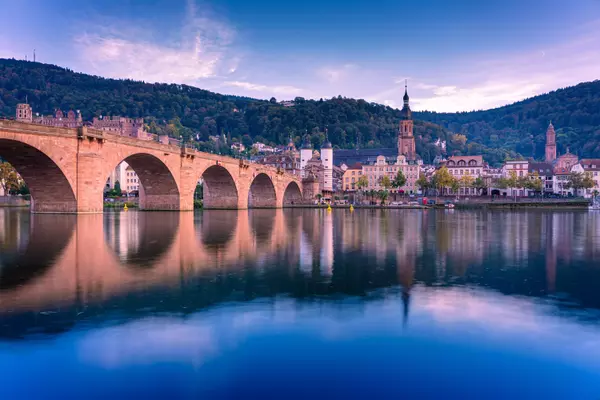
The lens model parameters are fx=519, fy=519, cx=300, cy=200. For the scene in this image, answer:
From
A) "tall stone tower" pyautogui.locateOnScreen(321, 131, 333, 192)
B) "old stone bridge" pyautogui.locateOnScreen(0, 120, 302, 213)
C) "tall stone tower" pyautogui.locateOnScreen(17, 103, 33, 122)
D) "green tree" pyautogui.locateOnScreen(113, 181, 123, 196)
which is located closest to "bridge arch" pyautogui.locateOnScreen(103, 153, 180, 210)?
"old stone bridge" pyautogui.locateOnScreen(0, 120, 302, 213)

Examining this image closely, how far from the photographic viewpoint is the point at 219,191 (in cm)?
6825

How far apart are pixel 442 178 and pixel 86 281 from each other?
9570 centimetres

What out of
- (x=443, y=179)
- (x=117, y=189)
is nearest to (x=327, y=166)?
(x=443, y=179)

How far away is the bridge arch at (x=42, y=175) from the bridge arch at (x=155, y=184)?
32.0ft

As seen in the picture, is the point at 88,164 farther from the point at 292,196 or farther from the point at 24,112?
the point at 24,112

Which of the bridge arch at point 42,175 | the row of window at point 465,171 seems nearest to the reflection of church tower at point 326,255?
the bridge arch at point 42,175

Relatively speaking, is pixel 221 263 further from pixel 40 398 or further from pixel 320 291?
pixel 40 398

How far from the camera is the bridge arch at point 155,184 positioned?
48.4 m

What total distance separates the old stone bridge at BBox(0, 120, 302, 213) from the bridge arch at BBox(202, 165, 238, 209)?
3.39 meters

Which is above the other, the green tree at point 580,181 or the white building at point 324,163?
the white building at point 324,163

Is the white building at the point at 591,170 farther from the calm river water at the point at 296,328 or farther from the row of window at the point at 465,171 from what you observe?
the calm river water at the point at 296,328

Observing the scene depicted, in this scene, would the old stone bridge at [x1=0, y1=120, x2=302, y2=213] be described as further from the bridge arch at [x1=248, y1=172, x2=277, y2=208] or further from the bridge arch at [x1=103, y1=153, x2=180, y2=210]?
the bridge arch at [x1=248, y1=172, x2=277, y2=208]

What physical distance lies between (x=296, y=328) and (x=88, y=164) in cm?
3203

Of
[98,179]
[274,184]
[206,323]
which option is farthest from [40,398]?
[274,184]
